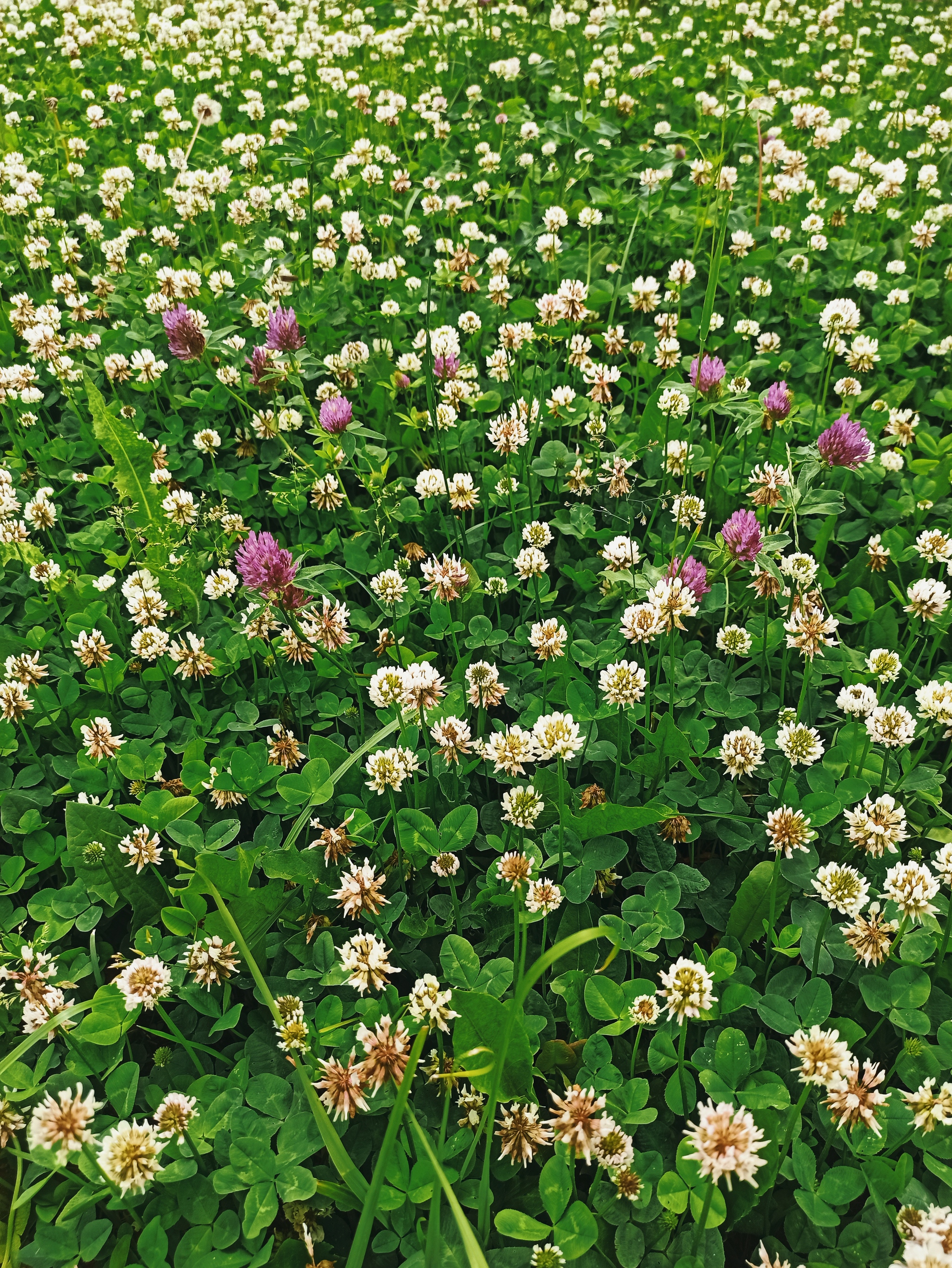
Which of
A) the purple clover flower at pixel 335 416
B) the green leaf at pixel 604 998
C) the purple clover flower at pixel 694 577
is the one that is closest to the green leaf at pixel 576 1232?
the green leaf at pixel 604 998

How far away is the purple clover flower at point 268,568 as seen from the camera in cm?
199

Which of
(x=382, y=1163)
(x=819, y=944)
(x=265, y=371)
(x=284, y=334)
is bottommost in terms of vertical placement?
(x=819, y=944)

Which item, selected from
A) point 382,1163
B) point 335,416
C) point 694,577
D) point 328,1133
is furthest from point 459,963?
point 335,416

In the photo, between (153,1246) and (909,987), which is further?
(909,987)

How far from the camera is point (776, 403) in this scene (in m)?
2.55

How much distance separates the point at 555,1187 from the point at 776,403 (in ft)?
6.66

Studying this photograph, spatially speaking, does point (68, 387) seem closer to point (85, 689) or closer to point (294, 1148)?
point (85, 689)

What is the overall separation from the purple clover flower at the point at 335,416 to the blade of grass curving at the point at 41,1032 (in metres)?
1.52

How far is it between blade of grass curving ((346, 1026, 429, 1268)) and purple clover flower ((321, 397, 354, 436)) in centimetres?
166

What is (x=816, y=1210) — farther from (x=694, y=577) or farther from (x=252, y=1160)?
(x=694, y=577)

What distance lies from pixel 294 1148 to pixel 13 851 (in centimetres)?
102

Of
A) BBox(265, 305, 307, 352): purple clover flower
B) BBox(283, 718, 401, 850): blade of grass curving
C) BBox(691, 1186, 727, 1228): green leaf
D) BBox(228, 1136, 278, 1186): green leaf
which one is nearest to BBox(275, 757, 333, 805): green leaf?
BBox(283, 718, 401, 850): blade of grass curving

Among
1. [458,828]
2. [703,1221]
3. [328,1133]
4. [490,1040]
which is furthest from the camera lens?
[458,828]

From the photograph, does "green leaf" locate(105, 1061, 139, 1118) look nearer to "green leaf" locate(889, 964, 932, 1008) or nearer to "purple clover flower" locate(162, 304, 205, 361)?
"green leaf" locate(889, 964, 932, 1008)
